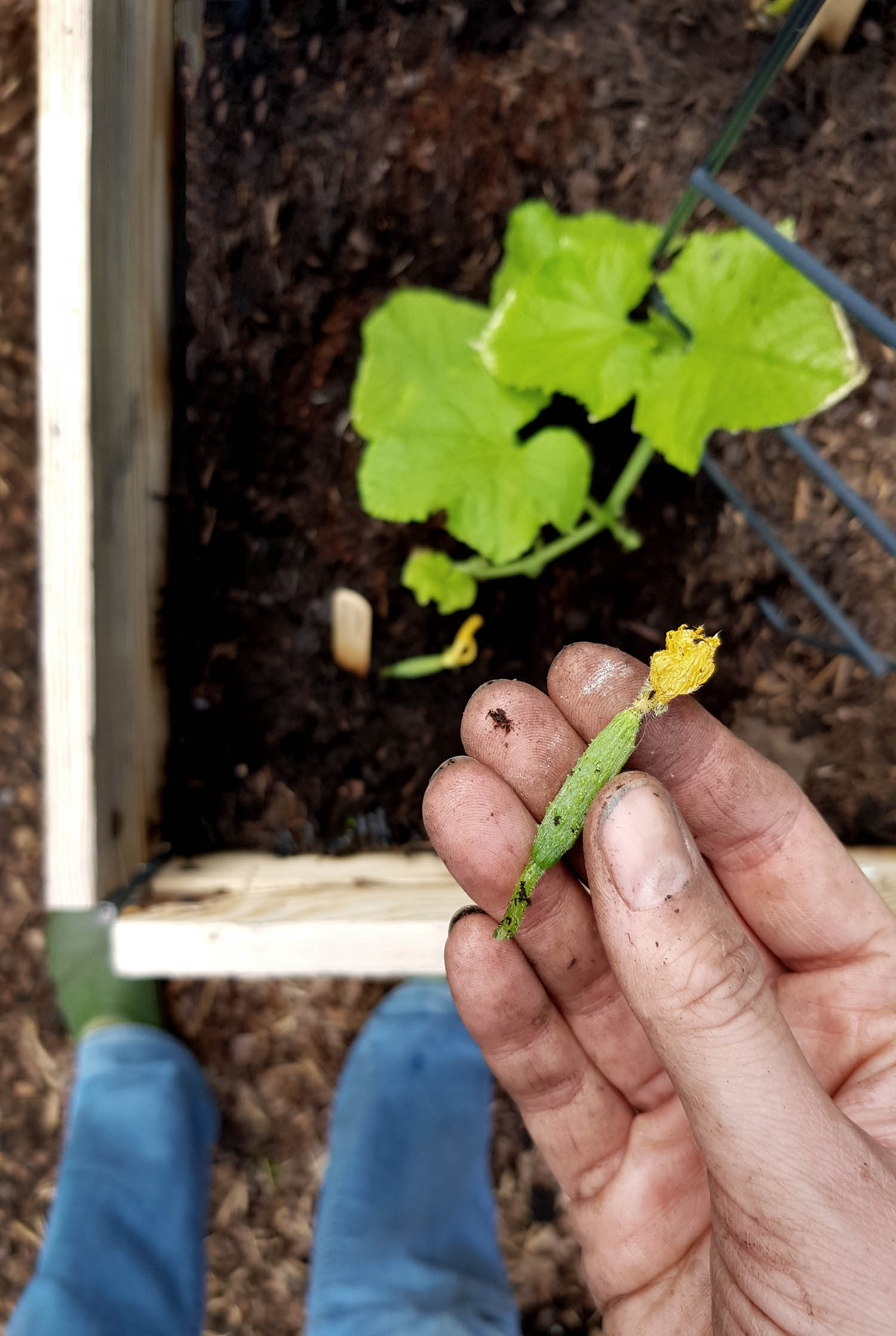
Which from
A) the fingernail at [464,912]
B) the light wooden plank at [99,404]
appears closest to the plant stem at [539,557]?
the light wooden plank at [99,404]

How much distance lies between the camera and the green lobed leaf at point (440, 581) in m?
2.21

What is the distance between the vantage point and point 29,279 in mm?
2482

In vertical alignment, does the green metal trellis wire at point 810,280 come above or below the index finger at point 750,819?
above

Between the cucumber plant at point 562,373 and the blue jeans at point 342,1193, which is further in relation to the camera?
the blue jeans at point 342,1193

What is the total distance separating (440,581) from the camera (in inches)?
87.4

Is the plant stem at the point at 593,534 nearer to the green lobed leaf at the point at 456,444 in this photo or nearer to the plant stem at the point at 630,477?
the plant stem at the point at 630,477

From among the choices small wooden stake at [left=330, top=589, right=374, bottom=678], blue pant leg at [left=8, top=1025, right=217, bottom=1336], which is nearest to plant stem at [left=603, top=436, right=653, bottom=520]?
small wooden stake at [left=330, top=589, right=374, bottom=678]

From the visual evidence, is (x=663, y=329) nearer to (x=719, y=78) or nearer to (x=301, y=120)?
(x=719, y=78)

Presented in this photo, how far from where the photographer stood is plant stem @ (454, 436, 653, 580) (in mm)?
2148

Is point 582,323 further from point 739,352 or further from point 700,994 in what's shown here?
point 700,994

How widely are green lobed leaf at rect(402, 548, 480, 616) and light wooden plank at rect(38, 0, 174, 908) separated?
662 mm

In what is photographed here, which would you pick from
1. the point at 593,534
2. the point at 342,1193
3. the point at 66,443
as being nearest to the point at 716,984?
the point at 593,534

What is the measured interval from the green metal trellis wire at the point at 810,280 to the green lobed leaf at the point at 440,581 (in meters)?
0.66

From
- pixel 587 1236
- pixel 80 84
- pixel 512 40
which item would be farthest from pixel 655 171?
pixel 587 1236
